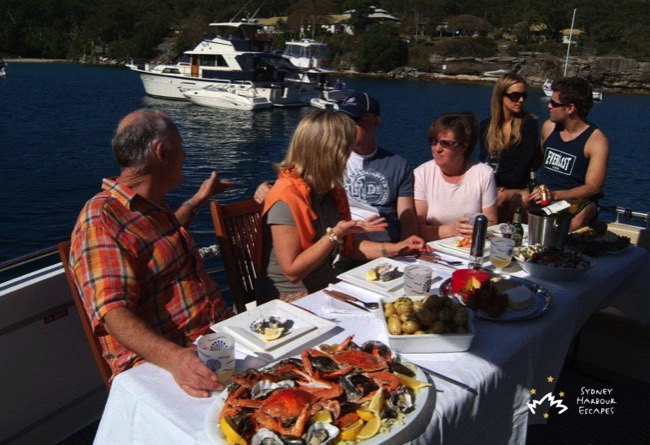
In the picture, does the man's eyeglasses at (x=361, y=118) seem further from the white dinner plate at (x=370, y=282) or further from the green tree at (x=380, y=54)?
the green tree at (x=380, y=54)

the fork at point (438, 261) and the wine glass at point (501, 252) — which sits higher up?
the wine glass at point (501, 252)

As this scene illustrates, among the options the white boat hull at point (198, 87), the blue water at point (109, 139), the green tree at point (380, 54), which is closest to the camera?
the blue water at point (109, 139)

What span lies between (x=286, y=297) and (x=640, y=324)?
2.13 meters

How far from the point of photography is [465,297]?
6.46ft

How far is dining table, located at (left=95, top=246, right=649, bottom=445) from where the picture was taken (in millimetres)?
1377

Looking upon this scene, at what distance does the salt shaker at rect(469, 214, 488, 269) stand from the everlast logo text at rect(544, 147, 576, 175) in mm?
1624

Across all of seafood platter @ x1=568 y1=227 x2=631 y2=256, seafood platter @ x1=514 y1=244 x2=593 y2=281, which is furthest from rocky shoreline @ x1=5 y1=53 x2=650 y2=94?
seafood platter @ x1=514 y1=244 x2=593 y2=281

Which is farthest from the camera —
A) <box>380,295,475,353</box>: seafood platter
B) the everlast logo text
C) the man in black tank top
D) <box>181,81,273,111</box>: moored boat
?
<box>181,81,273,111</box>: moored boat

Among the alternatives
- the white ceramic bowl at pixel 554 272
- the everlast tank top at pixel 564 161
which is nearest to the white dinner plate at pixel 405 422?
the white ceramic bowl at pixel 554 272

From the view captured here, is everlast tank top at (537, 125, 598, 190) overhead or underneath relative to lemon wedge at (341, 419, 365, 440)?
overhead

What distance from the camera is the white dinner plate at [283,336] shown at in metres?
1.65

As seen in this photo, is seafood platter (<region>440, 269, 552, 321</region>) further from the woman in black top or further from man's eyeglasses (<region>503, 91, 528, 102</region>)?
man's eyeglasses (<region>503, 91, 528, 102</region>)

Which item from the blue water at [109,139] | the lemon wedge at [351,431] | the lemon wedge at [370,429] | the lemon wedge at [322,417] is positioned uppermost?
the lemon wedge at [322,417]

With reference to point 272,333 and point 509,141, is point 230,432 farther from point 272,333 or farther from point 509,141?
point 509,141
